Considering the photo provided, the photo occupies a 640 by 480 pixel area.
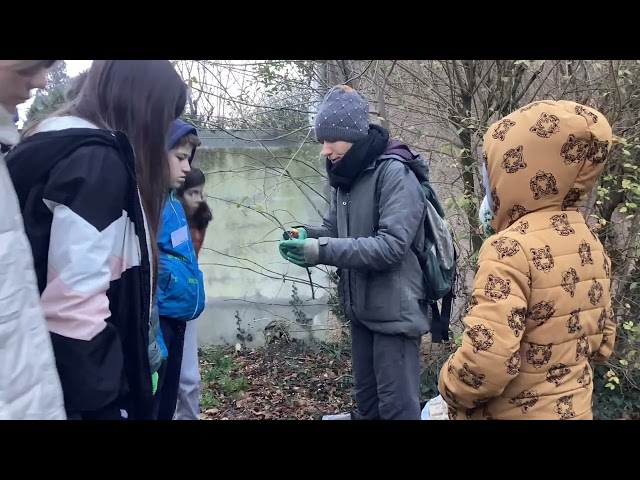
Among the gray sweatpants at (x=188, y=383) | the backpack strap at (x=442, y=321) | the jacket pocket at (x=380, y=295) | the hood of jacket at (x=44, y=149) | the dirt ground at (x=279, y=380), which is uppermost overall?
the hood of jacket at (x=44, y=149)

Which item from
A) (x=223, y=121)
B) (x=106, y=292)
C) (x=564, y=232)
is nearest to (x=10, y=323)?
(x=106, y=292)

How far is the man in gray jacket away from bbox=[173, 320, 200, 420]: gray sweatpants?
2.39 feet

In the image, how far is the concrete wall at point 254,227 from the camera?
13.7 ft

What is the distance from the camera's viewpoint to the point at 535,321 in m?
1.68

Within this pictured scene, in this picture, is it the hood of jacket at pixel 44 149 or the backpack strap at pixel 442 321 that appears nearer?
the hood of jacket at pixel 44 149

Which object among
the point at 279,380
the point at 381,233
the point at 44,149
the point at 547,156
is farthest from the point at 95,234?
the point at 279,380

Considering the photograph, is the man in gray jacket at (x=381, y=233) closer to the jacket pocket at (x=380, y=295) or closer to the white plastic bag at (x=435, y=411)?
the jacket pocket at (x=380, y=295)

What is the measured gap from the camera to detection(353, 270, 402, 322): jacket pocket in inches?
97.1

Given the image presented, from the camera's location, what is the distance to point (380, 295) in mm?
2488

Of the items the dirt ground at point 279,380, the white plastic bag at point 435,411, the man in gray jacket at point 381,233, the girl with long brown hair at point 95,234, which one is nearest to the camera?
the girl with long brown hair at point 95,234

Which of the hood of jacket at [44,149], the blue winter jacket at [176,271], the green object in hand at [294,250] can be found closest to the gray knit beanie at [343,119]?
the green object in hand at [294,250]

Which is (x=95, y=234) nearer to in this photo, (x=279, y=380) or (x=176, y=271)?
(x=176, y=271)

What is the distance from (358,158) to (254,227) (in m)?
2.00

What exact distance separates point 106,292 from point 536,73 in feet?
10.4
